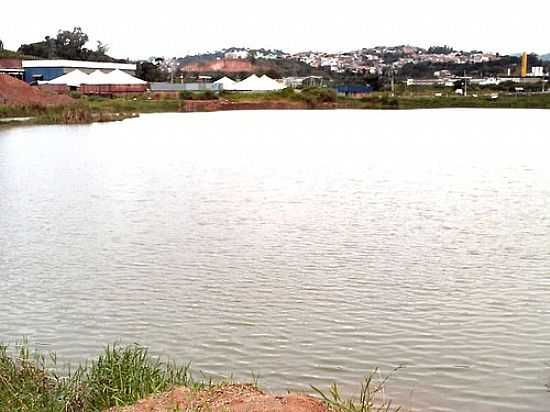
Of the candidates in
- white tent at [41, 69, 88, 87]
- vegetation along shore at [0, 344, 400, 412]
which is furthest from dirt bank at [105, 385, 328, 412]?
white tent at [41, 69, 88, 87]

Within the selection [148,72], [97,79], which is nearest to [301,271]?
[97,79]

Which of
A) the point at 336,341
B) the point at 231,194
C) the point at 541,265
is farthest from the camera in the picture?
the point at 231,194

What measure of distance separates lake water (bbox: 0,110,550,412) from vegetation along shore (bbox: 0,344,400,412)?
135 cm

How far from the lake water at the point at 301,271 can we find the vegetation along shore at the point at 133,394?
1.35 m

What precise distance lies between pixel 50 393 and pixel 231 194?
43.0ft

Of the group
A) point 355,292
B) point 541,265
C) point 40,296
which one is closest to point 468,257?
point 541,265

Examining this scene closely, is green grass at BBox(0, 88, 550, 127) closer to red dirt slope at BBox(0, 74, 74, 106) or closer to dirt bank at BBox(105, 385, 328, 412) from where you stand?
red dirt slope at BBox(0, 74, 74, 106)

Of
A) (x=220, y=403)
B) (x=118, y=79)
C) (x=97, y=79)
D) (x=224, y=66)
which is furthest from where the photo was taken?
(x=224, y=66)

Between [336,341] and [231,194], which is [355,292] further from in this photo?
[231,194]

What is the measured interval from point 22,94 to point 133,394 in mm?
53604

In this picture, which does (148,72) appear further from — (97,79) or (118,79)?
(97,79)

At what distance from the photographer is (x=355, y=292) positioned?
9906 mm

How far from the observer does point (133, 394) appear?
211 inches

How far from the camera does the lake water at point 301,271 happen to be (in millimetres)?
7551
